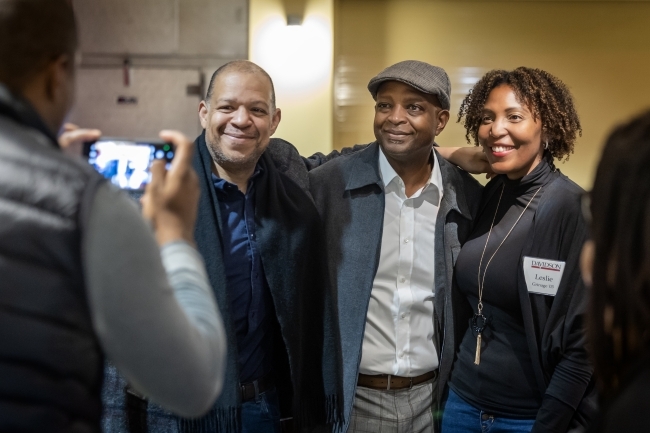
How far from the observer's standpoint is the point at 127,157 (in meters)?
1.54

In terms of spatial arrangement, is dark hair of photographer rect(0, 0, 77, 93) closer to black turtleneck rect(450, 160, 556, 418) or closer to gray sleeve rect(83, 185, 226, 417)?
gray sleeve rect(83, 185, 226, 417)

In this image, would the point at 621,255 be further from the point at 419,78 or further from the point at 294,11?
the point at 294,11

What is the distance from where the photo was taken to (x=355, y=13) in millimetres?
4770

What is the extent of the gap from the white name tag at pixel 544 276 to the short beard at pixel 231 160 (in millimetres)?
968

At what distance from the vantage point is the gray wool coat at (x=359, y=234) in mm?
2195

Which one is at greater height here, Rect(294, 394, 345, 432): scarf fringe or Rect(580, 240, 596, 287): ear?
Rect(580, 240, 596, 287): ear

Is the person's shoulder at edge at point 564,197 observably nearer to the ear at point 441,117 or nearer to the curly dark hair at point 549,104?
the curly dark hair at point 549,104

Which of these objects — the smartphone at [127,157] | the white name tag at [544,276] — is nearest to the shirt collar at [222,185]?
the smartphone at [127,157]

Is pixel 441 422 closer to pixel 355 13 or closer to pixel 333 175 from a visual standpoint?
pixel 333 175

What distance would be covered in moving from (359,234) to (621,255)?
1385 millimetres

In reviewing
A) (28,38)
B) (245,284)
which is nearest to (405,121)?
(245,284)

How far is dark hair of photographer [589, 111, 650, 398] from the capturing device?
89 cm

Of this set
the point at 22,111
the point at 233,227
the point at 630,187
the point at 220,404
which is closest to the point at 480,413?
the point at 220,404

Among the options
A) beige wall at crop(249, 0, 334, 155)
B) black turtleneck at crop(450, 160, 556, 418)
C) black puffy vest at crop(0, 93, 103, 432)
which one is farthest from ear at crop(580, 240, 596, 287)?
beige wall at crop(249, 0, 334, 155)
